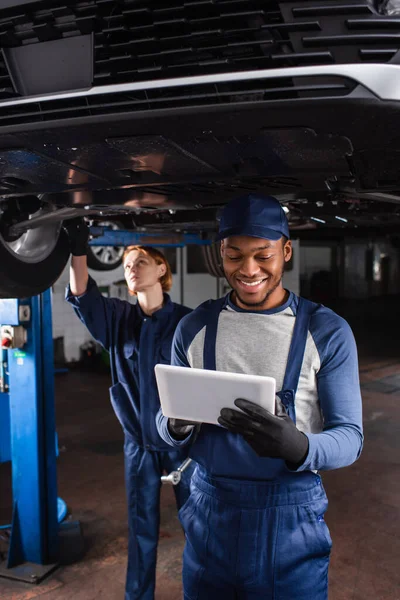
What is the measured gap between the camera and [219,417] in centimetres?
119

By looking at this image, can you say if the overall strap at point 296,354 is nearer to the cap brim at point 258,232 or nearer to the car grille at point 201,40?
the cap brim at point 258,232

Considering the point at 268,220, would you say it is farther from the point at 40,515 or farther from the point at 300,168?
the point at 40,515

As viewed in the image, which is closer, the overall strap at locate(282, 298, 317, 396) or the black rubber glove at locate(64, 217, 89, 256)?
the overall strap at locate(282, 298, 317, 396)

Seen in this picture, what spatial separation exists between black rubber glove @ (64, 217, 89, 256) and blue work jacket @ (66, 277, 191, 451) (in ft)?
0.53

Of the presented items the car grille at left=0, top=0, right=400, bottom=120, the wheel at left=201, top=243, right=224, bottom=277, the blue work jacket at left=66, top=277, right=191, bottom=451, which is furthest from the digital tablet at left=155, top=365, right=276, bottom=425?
the wheel at left=201, top=243, right=224, bottom=277

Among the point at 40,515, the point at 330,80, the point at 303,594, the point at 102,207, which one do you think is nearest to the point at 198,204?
the point at 102,207

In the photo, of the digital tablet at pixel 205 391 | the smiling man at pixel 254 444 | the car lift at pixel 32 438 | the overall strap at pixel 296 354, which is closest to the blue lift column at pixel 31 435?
the car lift at pixel 32 438

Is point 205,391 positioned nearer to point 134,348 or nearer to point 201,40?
point 201,40

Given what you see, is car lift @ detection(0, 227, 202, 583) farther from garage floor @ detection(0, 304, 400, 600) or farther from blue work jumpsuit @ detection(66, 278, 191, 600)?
blue work jumpsuit @ detection(66, 278, 191, 600)

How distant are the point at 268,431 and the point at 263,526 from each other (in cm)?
32

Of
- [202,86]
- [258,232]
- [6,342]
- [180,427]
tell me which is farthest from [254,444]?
[6,342]

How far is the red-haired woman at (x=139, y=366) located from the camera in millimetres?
2133

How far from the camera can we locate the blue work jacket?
6.99 ft

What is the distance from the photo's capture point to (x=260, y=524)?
50.2 inches
